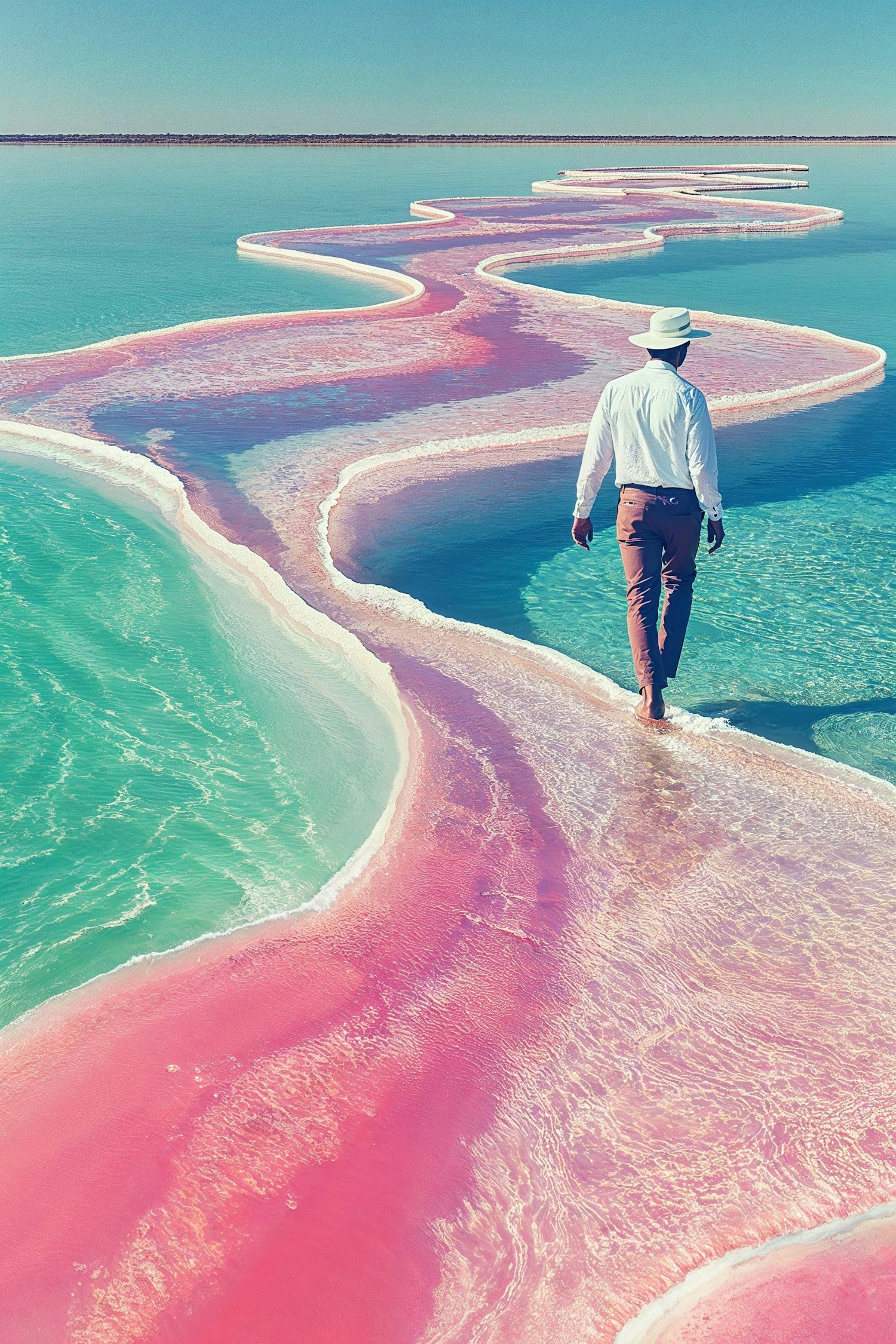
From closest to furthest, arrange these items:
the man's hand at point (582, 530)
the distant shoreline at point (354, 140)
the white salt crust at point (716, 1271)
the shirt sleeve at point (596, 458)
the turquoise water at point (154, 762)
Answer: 1. the white salt crust at point (716, 1271)
2. the turquoise water at point (154, 762)
3. the shirt sleeve at point (596, 458)
4. the man's hand at point (582, 530)
5. the distant shoreline at point (354, 140)

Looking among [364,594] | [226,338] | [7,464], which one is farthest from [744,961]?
[226,338]

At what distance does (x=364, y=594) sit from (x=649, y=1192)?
343cm

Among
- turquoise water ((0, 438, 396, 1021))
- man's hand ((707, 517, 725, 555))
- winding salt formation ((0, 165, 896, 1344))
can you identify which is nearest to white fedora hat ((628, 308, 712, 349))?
man's hand ((707, 517, 725, 555))

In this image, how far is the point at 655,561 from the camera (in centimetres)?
375

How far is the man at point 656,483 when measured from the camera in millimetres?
3514

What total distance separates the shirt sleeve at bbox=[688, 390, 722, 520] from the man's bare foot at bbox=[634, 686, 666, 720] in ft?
2.15

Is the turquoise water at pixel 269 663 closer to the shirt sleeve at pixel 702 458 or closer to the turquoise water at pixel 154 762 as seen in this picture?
the turquoise water at pixel 154 762

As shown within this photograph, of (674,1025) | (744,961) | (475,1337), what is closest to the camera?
(475,1337)

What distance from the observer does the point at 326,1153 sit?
220cm

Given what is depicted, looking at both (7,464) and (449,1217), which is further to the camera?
(7,464)

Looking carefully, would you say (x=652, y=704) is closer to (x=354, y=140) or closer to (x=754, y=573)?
(x=754, y=573)

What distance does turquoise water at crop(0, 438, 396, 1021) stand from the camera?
309 centimetres

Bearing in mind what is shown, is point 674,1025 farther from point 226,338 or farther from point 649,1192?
point 226,338

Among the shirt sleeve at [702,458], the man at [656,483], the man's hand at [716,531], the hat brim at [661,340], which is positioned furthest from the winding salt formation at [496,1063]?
the hat brim at [661,340]
